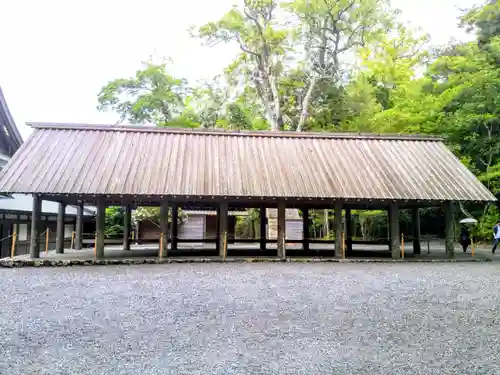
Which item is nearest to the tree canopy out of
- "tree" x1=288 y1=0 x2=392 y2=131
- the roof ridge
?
"tree" x1=288 y1=0 x2=392 y2=131

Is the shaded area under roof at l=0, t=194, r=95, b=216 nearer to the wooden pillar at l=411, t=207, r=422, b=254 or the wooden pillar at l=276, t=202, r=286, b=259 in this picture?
the wooden pillar at l=276, t=202, r=286, b=259

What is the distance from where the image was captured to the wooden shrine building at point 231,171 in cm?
1488

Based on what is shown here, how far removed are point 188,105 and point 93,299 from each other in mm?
27967

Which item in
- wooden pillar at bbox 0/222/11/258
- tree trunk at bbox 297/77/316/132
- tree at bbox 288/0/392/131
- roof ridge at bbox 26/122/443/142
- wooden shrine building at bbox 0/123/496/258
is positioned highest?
tree at bbox 288/0/392/131

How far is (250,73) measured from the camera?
1412 inches

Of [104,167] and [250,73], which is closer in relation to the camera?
[104,167]

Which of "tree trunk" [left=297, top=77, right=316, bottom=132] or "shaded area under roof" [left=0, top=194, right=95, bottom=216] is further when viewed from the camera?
"tree trunk" [left=297, top=77, right=316, bottom=132]

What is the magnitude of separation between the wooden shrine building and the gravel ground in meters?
4.09

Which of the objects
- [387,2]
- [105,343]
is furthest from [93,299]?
[387,2]

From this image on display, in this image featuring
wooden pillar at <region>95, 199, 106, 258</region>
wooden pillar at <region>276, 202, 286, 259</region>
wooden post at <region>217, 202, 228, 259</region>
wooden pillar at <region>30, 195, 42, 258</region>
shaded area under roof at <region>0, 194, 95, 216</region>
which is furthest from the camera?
shaded area under roof at <region>0, 194, 95, 216</region>

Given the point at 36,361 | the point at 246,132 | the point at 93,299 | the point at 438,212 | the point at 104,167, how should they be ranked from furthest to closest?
the point at 438,212, the point at 246,132, the point at 104,167, the point at 93,299, the point at 36,361

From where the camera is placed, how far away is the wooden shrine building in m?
14.9

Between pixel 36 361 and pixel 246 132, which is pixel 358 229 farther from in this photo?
pixel 36 361

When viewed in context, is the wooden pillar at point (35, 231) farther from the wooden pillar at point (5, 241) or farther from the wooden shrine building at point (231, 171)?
the wooden pillar at point (5, 241)
